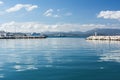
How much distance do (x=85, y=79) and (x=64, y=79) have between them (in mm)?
1524

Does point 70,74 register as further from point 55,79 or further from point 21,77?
point 21,77

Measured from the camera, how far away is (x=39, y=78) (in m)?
20.3

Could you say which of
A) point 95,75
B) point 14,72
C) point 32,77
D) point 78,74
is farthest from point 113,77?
point 14,72

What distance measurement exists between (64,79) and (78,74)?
2.29 metres

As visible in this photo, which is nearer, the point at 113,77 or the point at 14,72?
the point at 113,77

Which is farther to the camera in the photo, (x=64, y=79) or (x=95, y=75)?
(x=95, y=75)

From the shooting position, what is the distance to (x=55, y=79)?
19719 mm

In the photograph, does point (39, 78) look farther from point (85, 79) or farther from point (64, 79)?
point (85, 79)

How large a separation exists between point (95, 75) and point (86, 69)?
296cm

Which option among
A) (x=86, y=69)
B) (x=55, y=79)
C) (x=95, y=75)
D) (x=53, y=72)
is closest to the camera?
(x=55, y=79)

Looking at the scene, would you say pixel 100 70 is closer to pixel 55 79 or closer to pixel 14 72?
pixel 55 79

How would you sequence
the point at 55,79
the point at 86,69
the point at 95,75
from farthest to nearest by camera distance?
the point at 86,69, the point at 95,75, the point at 55,79

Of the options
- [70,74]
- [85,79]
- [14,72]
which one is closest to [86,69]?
[70,74]

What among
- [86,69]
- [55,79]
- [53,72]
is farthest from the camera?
[86,69]
